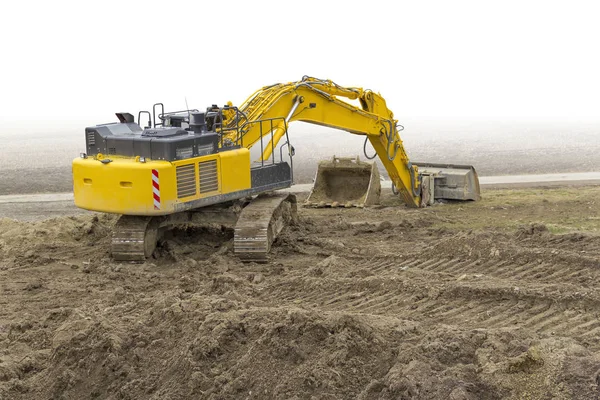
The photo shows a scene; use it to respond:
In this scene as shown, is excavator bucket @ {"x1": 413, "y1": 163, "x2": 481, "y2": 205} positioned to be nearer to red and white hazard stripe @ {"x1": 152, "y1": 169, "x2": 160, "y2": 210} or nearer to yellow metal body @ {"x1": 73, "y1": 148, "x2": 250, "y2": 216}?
yellow metal body @ {"x1": 73, "y1": 148, "x2": 250, "y2": 216}

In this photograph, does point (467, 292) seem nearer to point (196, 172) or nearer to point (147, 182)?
point (196, 172)

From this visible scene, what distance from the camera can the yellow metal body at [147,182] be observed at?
940 centimetres

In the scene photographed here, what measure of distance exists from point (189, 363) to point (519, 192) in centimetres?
1115

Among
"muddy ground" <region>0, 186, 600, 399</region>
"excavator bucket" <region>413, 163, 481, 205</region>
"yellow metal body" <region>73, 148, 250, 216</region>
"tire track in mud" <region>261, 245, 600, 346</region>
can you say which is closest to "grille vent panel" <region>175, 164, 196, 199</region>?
"yellow metal body" <region>73, 148, 250, 216</region>

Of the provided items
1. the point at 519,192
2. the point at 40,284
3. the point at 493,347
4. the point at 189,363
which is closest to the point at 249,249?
the point at 40,284

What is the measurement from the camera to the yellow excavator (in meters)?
9.49

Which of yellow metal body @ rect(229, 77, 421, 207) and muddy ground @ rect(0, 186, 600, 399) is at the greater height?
yellow metal body @ rect(229, 77, 421, 207)

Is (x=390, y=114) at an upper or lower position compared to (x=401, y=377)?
upper

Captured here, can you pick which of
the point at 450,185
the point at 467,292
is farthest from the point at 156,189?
the point at 450,185

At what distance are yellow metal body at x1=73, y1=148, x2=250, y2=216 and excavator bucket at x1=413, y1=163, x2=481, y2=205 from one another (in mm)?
5376

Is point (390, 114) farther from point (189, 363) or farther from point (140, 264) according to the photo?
point (189, 363)

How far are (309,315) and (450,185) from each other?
8.77m

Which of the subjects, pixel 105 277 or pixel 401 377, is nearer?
pixel 401 377

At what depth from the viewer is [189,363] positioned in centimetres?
614
